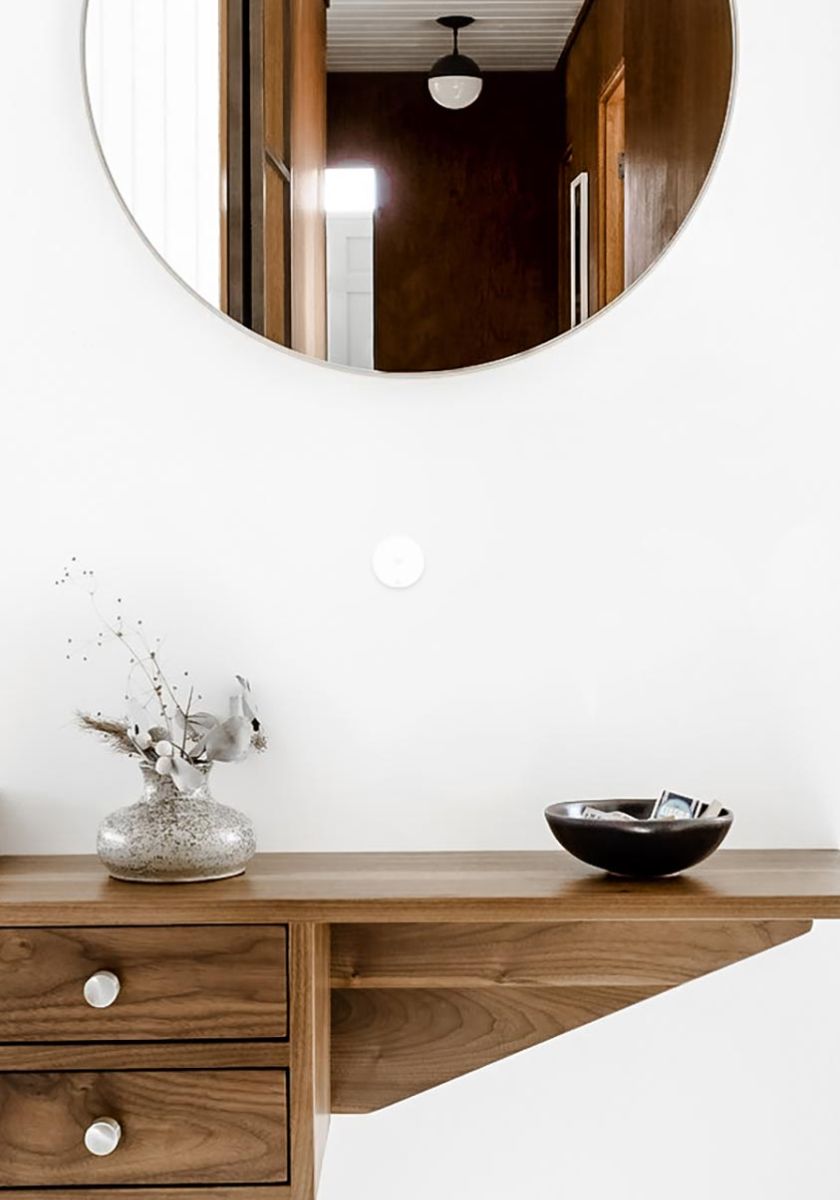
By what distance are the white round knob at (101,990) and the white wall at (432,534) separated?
0.34 m

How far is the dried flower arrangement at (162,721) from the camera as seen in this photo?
→ 59.8 inches

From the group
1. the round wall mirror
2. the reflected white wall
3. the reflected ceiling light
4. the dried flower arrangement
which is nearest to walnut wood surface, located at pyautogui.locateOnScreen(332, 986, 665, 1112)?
the dried flower arrangement

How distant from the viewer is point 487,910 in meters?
1.38

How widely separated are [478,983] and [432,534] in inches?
21.0

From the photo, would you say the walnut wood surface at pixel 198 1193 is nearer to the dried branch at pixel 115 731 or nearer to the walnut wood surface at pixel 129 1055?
the walnut wood surface at pixel 129 1055

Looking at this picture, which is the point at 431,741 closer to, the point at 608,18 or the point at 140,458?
the point at 140,458

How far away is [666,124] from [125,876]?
3.52 feet

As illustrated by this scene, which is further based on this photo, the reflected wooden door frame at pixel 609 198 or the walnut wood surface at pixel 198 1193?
the reflected wooden door frame at pixel 609 198

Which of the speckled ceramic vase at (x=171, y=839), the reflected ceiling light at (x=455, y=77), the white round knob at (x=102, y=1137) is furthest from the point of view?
the reflected ceiling light at (x=455, y=77)

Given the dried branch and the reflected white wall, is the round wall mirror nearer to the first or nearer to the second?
the reflected white wall

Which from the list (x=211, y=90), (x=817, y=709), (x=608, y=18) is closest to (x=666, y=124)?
(x=608, y=18)

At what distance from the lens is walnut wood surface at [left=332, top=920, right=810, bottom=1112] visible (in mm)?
1527

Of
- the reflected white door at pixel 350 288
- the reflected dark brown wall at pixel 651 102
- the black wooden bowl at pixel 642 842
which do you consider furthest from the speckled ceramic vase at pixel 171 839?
the reflected dark brown wall at pixel 651 102

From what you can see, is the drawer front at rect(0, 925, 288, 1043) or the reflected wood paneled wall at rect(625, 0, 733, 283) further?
the reflected wood paneled wall at rect(625, 0, 733, 283)
